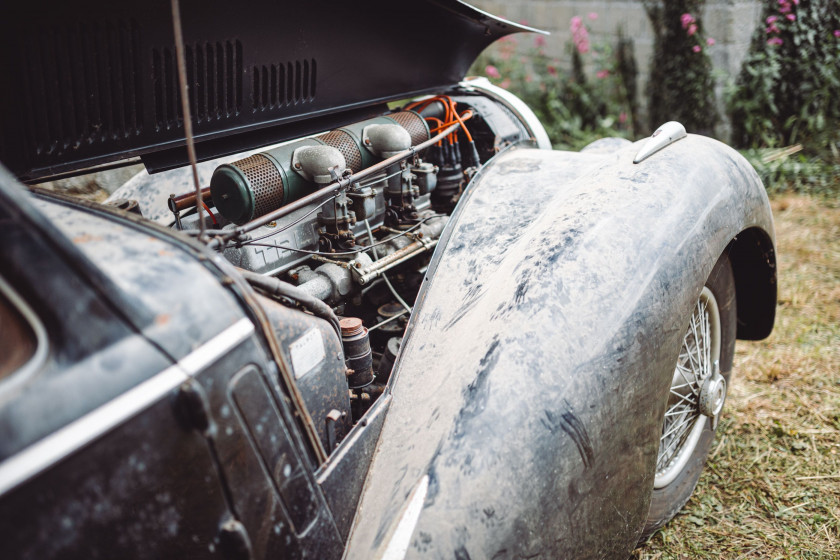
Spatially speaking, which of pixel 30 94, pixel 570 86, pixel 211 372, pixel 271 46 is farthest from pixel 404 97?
pixel 570 86

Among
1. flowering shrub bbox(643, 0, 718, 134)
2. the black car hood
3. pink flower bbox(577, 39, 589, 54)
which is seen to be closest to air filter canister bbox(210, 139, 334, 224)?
the black car hood

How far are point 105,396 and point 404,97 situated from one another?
1994 millimetres

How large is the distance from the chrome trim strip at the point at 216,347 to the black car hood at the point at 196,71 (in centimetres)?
93

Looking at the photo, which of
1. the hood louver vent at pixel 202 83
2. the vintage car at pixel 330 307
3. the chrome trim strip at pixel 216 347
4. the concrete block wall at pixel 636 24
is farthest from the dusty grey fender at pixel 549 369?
the concrete block wall at pixel 636 24

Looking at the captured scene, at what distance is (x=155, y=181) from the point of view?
261 cm

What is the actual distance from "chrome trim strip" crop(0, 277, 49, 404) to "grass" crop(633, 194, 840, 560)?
1.92m

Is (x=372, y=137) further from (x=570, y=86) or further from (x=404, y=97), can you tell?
(x=570, y=86)

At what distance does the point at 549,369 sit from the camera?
136 cm

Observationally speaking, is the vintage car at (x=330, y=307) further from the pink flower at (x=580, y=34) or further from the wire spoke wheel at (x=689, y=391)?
the pink flower at (x=580, y=34)

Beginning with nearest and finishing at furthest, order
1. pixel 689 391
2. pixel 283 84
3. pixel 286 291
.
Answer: pixel 286 291 → pixel 283 84 → pixel 689 391

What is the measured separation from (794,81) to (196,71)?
202 inches

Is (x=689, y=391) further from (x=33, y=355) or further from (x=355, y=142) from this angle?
(x=33, y=355)

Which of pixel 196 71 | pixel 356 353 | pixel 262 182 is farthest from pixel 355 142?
pixel 356 353

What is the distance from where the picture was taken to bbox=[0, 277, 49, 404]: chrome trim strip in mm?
830
